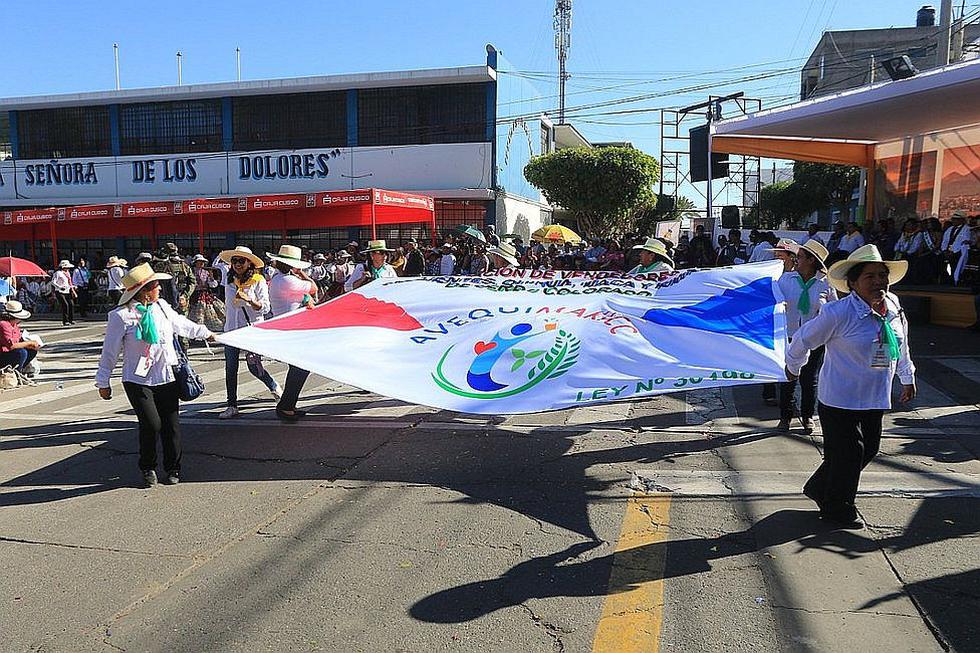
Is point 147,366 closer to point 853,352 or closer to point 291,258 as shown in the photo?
point 291,258

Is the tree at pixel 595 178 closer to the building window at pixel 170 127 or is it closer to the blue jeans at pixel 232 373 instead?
the building window at pixel 170 127

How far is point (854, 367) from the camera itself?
4.77m

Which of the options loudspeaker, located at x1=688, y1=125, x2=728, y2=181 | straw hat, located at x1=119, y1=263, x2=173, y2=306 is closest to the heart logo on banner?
straw hat, located at x1=119, y1=263, x2=173, y2=306

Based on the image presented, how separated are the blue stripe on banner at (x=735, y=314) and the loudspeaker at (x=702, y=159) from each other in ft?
48.3

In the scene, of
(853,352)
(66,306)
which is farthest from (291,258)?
(66,306)

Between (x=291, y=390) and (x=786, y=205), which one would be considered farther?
(x=786, y=205)

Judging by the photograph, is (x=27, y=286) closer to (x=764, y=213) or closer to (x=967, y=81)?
(x=967, y=81)

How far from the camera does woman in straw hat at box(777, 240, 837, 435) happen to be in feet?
23.3

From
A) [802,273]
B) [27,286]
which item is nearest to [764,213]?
[27,286]

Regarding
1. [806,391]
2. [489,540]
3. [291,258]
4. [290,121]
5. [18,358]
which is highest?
[290,121]

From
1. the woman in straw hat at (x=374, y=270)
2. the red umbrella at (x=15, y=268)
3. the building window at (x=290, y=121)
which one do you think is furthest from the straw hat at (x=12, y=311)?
the building window at (x=290, y=121)

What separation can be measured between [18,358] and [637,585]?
10434 millimetres

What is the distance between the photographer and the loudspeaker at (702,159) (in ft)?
68.3

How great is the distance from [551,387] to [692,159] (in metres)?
17.3
